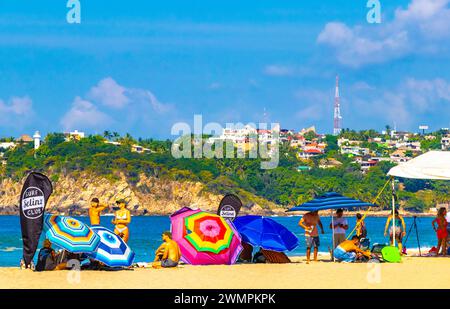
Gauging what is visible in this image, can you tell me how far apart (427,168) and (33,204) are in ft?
Result: 29.6

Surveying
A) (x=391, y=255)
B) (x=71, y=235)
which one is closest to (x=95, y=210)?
(x=71, y=235)

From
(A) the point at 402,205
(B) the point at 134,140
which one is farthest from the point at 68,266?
(B) the point at 134,140

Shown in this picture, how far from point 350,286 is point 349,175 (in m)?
153

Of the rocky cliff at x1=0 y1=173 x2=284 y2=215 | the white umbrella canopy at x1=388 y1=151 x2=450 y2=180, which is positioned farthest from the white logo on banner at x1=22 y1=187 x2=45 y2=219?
the rocky cliff at x1=0 y1=173 x2=284 y2=215

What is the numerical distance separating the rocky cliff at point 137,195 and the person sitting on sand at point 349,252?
12560 centimetres

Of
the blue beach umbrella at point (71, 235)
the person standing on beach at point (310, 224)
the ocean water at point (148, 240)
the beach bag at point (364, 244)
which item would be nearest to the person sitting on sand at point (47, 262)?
the blue beach umbrella at point (71, 235)

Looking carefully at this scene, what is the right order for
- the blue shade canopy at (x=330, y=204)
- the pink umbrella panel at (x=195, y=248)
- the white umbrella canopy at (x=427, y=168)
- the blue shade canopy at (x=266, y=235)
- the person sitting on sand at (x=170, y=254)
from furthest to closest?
the white umbrella canopy at (x=427, y=168), the blue shade canopy at (x=330, y=204), the blue shade canopy at (x=266, y=235), the pink umbrella panel at (x=195, y=248), the person sitting on sand at (x=170, y=254)

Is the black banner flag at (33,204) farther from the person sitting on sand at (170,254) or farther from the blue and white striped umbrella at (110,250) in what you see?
the person sitting on sand at (170,254)

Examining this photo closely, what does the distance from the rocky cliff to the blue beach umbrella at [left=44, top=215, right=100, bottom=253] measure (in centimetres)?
12901

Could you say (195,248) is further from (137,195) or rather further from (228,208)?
(137,195)

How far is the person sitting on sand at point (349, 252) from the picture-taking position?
Answer: 2209 centimetres

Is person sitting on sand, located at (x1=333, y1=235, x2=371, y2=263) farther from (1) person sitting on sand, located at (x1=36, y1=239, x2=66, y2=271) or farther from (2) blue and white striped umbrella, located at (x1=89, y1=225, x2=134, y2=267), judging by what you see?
(1) person sitting on sand, located at (x1=36, y1=239, x2=66, y2=271)

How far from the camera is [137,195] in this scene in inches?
6053

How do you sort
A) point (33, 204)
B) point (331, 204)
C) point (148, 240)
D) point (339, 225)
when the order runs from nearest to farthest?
point (33, 204) → point (331, 204) → point (339, 225) → point (148, 240)
